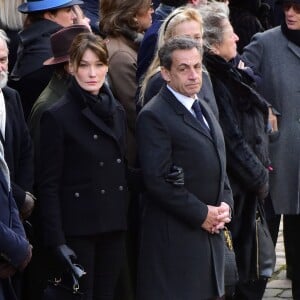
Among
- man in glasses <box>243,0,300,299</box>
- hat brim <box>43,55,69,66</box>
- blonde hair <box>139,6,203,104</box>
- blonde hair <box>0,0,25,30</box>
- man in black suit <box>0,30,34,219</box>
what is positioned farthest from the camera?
man in glasses <box>243,0,300,299</box>

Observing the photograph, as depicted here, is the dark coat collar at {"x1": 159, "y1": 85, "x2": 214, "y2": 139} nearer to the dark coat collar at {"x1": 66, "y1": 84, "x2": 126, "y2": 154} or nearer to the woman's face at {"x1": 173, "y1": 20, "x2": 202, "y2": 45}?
the dark coat collar at {"x1": 66, "y1": 84, "x2": 126, "y2": 154}

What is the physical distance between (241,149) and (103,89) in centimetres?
101

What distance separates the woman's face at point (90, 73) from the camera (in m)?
5.95

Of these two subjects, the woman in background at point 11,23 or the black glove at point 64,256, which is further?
the woman in background at point 11,23

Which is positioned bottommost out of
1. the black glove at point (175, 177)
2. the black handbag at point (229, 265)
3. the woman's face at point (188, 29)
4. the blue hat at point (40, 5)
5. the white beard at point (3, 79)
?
the black handbag at point (229, 265)

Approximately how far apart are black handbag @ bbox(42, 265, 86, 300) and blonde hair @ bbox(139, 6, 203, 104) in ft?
3.89

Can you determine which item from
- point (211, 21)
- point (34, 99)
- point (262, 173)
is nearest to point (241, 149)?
point (262, 173)

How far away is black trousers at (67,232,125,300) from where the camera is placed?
592cm

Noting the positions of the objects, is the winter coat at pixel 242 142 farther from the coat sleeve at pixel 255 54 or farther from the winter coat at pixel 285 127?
the coat sleeve at pixel 255 54

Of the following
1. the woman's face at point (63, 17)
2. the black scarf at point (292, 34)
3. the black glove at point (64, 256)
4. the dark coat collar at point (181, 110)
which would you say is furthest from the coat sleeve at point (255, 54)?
the black glove at point (64, 256)

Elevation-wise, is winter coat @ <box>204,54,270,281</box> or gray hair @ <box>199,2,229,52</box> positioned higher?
gray hair @ <box>199,2,229,52</box>

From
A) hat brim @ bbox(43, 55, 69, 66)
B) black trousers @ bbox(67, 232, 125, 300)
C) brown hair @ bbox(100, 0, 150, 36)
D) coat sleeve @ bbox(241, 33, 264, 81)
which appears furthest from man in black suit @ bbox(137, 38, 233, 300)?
coat sleeve @ bbox(241, 33, 264, 81)

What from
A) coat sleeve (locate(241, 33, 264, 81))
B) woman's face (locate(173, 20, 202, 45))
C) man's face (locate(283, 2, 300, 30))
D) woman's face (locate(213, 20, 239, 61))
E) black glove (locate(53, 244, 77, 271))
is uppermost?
woman's face (locate(173, 20, 202, 45))

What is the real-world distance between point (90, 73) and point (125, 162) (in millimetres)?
568
